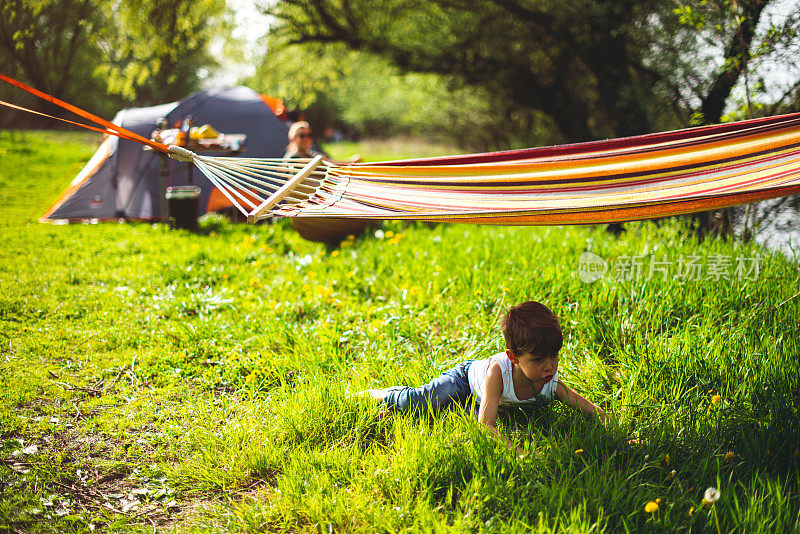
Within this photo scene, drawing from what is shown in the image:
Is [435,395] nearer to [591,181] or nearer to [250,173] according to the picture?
[591,181]

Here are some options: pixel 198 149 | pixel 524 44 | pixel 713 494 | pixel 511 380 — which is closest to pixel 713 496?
pixel 713 494

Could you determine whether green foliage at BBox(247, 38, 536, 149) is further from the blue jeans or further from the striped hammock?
the blue jeans

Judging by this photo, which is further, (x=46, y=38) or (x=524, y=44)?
(x=524, y=44)

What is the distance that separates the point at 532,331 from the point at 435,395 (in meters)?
0.42

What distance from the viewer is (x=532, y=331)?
1.40 meters

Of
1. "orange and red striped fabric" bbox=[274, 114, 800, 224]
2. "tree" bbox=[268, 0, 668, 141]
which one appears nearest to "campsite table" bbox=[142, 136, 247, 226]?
"tree" bbox=[268, 0, 668, 141]

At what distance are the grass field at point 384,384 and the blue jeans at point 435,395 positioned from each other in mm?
48

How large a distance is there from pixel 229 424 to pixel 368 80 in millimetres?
11551

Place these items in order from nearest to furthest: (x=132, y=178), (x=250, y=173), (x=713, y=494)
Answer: (x=713, y=494), (x=250, y=173), (x=132, y=178)

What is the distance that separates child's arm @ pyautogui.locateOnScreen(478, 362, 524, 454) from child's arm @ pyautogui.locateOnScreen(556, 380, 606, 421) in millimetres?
220

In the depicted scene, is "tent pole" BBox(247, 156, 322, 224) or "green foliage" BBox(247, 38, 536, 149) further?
"green foliage" BBox(247, 38, 536, 149)

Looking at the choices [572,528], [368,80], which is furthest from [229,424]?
[368,80]

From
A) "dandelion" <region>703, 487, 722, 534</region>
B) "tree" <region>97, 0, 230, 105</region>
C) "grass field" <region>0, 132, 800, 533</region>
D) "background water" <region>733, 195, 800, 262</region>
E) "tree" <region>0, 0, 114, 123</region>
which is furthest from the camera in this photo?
"tree" <region>97, 0, 230, 105</region>

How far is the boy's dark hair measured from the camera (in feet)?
4.58
